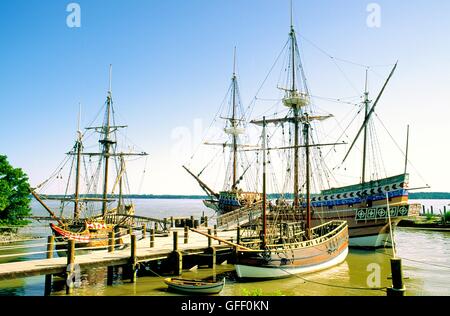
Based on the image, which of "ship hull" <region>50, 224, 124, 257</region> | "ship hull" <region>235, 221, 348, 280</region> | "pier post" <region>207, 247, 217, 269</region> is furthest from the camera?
"ship hull" <region>50, 224, 124, 257</region>

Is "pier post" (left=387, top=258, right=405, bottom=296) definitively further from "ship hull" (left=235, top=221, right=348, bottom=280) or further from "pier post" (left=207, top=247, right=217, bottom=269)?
"pier post" (left=207, top=247, right=217, bottom=269)

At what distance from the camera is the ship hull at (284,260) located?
66.5 feet

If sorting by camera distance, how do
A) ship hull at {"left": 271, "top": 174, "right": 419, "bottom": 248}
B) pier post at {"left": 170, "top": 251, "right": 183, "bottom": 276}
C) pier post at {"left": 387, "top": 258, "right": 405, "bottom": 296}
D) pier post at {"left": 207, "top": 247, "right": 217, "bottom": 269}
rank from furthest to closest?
ship hull at {"left": 271, "top": 174, "right": 419, "bottom": 248}, pier post at {"left": 207, "top": 247, "right": 217, "bottom": 269}, pier post at {"left": 170, "top": 251, "right": 183, "bottom": 276}, pier post at {"left": 387, "top": 258, "right": 405, "bottom": 296}

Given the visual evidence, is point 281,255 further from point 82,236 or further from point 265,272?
point 82,236

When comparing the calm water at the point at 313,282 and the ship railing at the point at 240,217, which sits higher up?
the ship railing at the point at 240,217

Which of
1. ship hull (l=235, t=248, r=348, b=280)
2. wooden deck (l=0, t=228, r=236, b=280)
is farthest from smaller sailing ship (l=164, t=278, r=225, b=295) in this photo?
wooden deck (l=0, t=228, r=236, b=280)

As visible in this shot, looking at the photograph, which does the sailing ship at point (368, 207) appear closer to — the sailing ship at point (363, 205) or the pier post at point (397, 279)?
the sailing ship at point (363, 205)

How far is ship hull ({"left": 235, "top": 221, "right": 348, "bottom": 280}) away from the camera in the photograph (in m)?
20.3

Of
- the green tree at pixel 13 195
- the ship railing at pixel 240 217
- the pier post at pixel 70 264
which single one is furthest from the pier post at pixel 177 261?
the green tree at pixel 13 195

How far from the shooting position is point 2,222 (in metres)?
38.7

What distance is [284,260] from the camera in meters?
20.8
